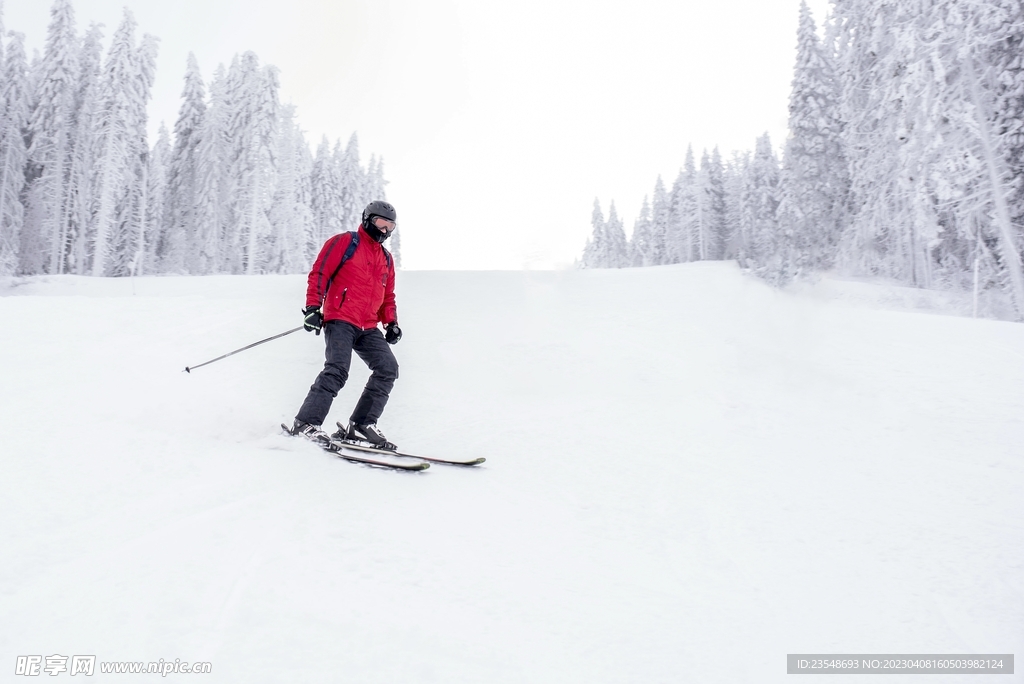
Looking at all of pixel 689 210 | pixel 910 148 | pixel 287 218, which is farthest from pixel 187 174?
pixel 689 210

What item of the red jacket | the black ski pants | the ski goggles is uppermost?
the ski goggles

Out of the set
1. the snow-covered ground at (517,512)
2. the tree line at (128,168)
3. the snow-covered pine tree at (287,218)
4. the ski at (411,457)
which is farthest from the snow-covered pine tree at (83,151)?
the ski at (411,457)

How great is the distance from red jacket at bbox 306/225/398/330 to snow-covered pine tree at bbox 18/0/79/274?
1508 inches

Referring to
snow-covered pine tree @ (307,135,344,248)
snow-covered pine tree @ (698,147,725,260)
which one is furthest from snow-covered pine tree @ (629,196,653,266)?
snow-covered pine tree @ (307,135,344,248)

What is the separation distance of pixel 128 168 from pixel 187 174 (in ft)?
12.5

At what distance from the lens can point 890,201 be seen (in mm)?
23438

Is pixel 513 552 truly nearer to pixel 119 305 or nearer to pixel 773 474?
pixel 773 474

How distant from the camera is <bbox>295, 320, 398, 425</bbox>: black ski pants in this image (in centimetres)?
517

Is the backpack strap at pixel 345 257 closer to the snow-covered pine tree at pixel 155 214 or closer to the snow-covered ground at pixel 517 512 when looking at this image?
the snow-covered ground at pixel 517 512

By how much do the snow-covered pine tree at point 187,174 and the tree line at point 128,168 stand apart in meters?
0.09

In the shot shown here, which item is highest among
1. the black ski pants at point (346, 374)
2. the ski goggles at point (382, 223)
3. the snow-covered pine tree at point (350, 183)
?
the snow-covered pine tree at point (350, 183)

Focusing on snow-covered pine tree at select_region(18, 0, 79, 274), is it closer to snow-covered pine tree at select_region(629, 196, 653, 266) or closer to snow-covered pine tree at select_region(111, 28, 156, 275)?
snow-covered pine tree at select_region(111, 28, 156, 275)

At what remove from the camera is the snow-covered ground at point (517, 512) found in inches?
96.9

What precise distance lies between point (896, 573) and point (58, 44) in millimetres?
46697
